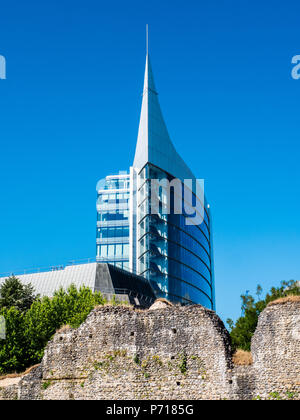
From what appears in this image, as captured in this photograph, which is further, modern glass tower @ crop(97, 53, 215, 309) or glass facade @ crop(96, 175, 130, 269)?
glass facade @ crop(96, 175, 130, 269)

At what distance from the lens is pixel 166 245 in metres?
122

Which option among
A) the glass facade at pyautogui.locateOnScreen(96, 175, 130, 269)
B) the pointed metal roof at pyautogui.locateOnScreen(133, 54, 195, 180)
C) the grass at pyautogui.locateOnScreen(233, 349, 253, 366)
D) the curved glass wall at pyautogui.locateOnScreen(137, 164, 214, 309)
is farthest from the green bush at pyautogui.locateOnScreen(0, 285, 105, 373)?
the glass facade at pyautogui.locateOnScreen(96, 175, 130, 269)

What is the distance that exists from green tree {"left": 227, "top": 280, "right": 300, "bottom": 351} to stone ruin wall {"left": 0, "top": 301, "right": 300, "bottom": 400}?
15663mm

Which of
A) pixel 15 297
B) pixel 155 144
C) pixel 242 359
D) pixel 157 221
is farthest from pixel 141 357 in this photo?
pixel 155 144

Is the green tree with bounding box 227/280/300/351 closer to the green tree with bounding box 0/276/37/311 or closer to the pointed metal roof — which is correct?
the green tree with bounding box 0/276/37/311

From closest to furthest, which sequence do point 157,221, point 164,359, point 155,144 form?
point 164,359, point 157,221, point 155,144

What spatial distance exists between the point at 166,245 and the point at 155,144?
23251 mm

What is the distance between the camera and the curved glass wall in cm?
11850

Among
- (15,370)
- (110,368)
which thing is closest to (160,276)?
(15,370)

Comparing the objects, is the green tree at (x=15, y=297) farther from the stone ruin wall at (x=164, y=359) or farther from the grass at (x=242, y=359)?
the grass at (x=242, y=359)

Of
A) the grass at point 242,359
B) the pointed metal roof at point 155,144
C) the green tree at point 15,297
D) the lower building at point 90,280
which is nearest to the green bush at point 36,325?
the green tree at point 15,297

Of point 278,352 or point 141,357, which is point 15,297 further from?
point 278,352
